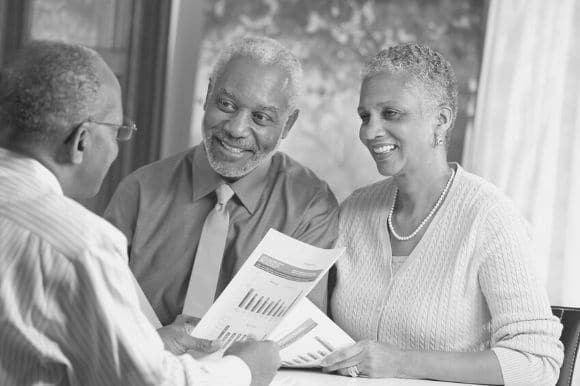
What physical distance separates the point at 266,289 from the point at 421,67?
33.9 inches

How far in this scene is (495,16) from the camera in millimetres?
3615

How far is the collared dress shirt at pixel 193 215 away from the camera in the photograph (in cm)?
246

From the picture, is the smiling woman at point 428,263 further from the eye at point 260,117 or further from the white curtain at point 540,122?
the white curtain at point 540,122

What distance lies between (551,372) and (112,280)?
1.25 m

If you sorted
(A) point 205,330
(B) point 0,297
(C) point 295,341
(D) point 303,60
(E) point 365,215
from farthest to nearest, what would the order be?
(D) point 303,60
(E) point 365,215
(C) point 295,341
(A) point 205,330
(B) point 0,297

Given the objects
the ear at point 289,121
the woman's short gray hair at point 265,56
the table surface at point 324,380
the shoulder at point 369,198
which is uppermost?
the woman's short gray hair at point 265,56

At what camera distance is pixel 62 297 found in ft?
4.56

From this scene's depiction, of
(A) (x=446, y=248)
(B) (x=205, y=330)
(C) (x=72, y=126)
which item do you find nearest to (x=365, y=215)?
(A) (x=446, y=248)

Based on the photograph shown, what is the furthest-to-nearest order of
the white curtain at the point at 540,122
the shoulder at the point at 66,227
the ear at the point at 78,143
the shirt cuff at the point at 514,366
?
the white curtain at the point at 540,122 < the shirt cuff at the point at 514,366 < the ear at the point at 78,143 < the shoulder at the point at 66,227

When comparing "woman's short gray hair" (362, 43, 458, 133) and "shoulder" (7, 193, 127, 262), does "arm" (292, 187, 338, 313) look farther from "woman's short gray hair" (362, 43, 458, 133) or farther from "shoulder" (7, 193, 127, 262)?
"shoulder" (7, 193, 127, 262)

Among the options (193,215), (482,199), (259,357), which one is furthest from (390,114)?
(259,357)

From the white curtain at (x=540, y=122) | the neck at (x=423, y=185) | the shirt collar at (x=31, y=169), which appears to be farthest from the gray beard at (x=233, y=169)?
the white curtain at (x=540, y=122)

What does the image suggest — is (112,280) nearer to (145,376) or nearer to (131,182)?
(145,376)

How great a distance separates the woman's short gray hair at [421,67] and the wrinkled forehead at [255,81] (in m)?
0.24
